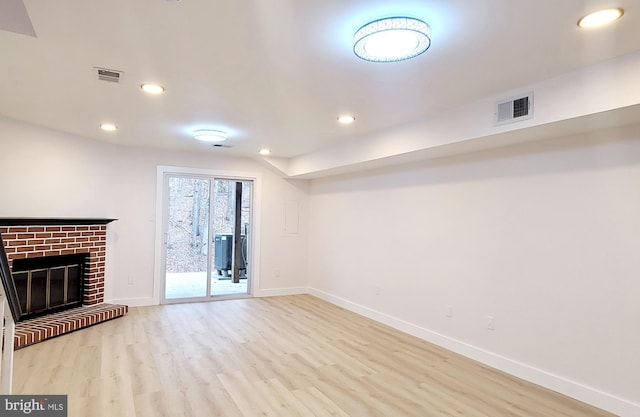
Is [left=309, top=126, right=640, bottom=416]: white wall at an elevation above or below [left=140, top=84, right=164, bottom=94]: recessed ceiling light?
below

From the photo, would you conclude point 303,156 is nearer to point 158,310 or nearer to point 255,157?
point 255,157

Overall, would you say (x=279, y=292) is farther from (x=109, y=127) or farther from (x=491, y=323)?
(x=491, y=323)

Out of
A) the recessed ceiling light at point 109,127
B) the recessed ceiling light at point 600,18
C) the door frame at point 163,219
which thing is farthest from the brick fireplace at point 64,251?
the recessed ceiling light at point 600,18

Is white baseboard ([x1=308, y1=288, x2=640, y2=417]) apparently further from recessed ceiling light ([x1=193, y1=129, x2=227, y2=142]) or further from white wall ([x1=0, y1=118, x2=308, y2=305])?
recessed ceiling light ([x1=193, y1=129, x2=227, y2=142])

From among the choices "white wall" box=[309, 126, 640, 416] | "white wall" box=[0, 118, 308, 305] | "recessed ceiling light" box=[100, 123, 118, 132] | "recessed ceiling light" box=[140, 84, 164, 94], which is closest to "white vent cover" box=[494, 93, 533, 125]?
"white wall" box=[309, 126, 640, 416]

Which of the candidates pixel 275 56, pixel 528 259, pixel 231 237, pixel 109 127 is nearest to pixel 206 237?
pixel 231 237

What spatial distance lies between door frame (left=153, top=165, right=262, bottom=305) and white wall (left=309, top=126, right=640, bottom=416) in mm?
Result: 2248

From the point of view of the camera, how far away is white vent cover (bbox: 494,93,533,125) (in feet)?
9.36

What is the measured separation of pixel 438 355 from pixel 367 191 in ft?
7.97

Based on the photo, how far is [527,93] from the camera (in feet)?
9.39

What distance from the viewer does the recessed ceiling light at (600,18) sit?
1.86 m

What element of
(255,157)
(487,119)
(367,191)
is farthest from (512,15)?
(255,157)

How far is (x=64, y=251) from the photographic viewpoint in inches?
190

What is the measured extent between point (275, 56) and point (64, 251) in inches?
161
